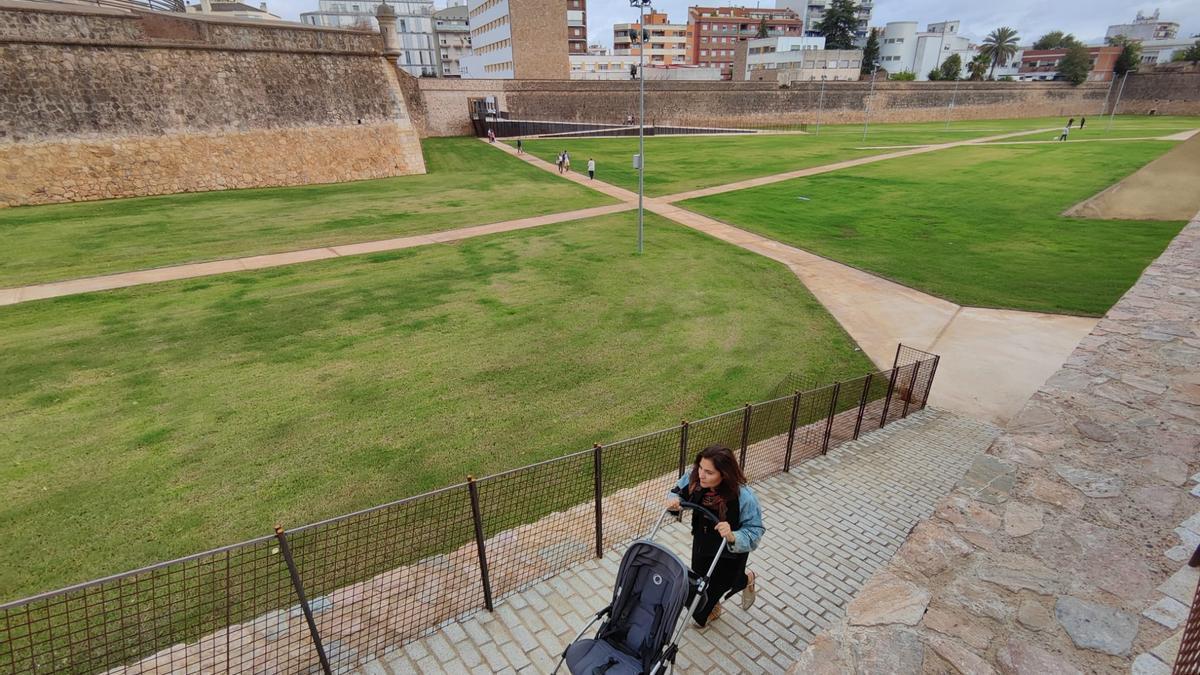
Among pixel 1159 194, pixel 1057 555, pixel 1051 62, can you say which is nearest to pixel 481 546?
pixel 1057 555

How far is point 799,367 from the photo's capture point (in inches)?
406

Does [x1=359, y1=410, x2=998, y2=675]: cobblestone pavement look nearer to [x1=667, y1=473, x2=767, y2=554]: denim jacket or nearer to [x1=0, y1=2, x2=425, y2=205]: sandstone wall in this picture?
[x1=667, y1=473, x2=767, y2=554]: denim jacket

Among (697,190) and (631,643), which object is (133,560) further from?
→ (697,190)

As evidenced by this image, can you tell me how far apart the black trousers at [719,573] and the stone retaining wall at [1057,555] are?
861 mm

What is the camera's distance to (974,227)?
67.9 feet

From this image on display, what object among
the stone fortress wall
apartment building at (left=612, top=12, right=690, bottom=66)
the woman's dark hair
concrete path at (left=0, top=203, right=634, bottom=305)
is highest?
apartment building at (left=612, top=12, right=690, bottom=66)

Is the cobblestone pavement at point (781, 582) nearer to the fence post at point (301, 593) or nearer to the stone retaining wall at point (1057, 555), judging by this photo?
the fence post at point (301, 593)

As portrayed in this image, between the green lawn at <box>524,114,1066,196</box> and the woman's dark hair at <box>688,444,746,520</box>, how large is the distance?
23135 millimetres

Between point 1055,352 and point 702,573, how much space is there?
11040 millimetres

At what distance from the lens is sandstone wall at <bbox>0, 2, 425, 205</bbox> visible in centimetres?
2005

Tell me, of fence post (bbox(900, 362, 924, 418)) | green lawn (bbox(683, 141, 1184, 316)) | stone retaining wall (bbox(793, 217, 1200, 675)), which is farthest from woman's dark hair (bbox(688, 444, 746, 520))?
green lawn (bbox(683, 141, 1184, 316))

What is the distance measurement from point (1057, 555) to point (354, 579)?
579 cm

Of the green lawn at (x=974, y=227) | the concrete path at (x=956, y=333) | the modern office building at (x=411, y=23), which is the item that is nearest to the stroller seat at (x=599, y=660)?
the concrete path at (x=956, y=333)

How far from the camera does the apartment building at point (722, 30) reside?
311ft
